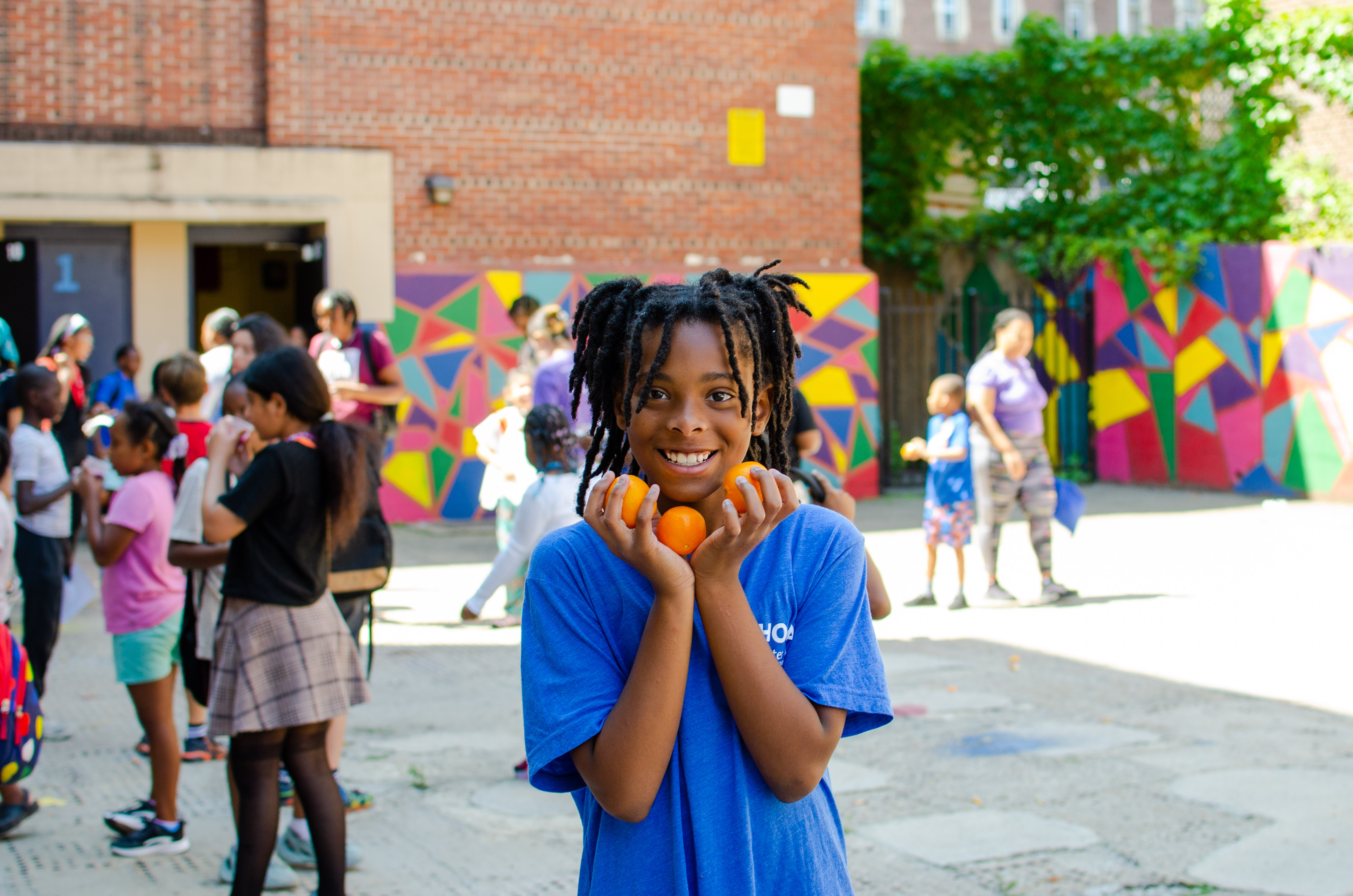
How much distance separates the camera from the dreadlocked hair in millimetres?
1958

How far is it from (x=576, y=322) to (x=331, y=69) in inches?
481

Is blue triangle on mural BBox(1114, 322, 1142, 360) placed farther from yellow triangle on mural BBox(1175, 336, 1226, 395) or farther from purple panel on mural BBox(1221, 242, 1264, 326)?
purple panel on mural BBox(1221, 242, 1264, 326)

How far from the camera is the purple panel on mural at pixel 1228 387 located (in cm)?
1487

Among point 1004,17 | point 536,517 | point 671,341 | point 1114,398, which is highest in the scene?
point 1004,17

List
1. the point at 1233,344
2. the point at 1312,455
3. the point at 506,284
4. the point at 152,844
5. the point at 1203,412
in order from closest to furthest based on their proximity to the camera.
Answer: the point at 152,844 < the point at 506,284 < the point at 1312,455 < the point at 1233,344 < the point at 1203,412

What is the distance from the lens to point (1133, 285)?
16.2 metres

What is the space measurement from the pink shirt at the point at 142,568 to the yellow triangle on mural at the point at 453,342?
8.84 metres

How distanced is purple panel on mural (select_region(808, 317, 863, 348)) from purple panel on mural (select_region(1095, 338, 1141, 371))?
3.57 metres

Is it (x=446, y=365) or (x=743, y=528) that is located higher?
(x=446, y=365)

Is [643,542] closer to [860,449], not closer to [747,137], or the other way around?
[747,137]

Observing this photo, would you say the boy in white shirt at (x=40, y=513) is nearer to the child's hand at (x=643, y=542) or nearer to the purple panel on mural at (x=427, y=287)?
the child's hand at (x=643, y=542)

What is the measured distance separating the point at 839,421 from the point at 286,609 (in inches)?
462

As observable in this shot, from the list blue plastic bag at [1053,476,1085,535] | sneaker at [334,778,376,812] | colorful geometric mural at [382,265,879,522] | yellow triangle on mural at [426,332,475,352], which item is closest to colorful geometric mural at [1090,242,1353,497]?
colorful geometric mural at [382,265,879,522]

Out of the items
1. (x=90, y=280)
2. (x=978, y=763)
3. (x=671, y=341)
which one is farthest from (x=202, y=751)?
(x=90, y=280)
